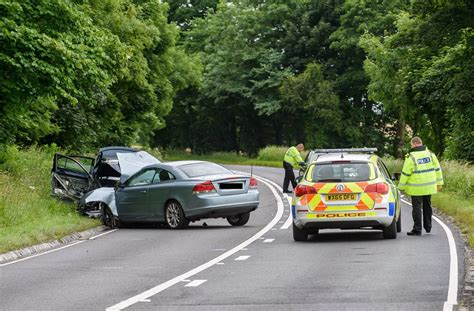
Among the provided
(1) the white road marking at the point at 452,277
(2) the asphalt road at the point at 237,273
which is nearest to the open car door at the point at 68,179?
(2) the asphalt road at the point at 237,273

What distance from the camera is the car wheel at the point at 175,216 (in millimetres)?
21812

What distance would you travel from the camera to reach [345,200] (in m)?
17.7

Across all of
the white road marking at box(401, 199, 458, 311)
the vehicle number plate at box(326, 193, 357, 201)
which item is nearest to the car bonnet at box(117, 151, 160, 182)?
the vehicle number plate at box(326, 193, 357, 201)

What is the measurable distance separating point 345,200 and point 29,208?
826 cm

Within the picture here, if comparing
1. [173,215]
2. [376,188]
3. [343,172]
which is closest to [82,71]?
[173,215]

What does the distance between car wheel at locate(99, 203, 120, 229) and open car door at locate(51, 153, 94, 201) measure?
1.50m

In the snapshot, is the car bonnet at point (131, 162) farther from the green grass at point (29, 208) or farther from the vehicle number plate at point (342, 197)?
the vehicle number plate at point (342, 197)

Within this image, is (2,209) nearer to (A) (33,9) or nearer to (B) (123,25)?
(A) (33,9)

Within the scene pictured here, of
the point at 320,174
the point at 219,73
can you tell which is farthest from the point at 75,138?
the point at 219,73

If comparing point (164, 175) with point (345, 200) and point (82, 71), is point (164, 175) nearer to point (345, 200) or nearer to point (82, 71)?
point (82, 71)

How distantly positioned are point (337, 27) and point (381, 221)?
5673cm

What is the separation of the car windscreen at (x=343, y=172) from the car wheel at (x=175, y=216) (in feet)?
14.5

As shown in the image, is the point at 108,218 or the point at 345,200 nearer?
the point at 345,200

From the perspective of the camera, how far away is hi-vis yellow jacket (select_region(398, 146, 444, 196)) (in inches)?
740
